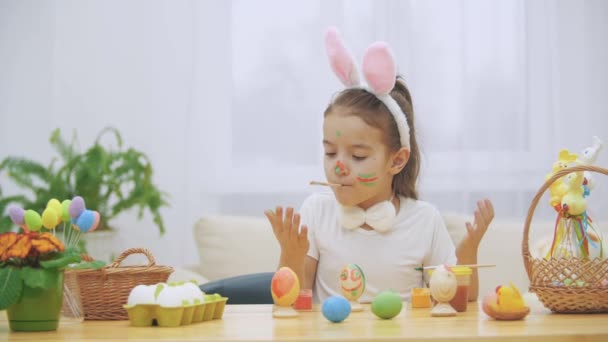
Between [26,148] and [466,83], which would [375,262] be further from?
[26,148]

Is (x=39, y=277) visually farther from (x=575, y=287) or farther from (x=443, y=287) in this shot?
(x=575, y=287)

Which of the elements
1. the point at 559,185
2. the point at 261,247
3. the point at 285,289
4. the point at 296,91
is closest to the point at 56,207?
the point at 285,289

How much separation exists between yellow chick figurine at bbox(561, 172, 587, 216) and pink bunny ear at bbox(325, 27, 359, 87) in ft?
1.80

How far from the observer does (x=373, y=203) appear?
1928 mm

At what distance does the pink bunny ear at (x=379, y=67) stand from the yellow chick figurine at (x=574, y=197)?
1.48 feet

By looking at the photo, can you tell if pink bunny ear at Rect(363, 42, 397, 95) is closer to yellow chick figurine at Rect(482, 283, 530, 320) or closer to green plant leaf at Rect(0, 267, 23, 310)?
yellow chick figurine at Rect(482, 283, 530, 320)

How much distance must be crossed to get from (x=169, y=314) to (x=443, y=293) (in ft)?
1.58

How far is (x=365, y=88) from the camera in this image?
1844 mm

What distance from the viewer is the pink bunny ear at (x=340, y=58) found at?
5.62ft

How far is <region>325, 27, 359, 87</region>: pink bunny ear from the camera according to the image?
1.71m

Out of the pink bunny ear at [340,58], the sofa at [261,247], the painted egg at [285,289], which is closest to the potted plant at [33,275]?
the painted egg at [285,289]

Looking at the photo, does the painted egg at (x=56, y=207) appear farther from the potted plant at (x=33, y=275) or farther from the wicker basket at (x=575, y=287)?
the wicker basket at (x=575, y=287)

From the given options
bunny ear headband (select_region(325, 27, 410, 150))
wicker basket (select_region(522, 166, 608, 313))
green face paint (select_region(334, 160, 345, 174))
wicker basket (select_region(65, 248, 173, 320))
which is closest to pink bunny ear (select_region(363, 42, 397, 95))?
bunny ear headband (select_region(325, 27, 410, 150))

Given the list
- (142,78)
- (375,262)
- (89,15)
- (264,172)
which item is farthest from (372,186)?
(89,15)
